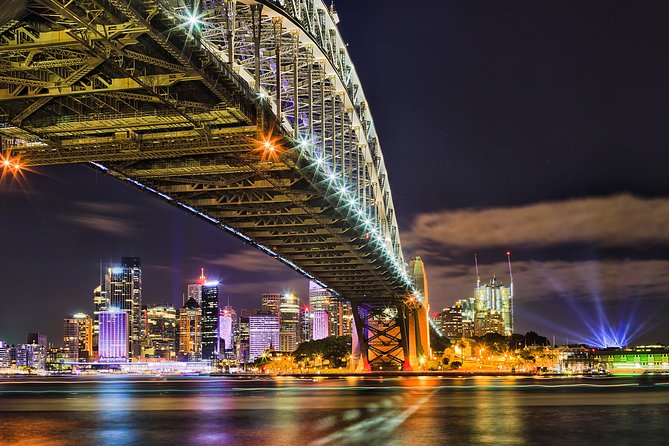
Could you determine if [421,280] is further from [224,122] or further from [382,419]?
[382,419]

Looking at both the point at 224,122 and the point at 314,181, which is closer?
the point at 224,122

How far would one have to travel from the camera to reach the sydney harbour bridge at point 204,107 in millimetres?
27984

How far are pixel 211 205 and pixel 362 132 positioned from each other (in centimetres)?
1843

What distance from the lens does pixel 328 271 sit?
292 ft

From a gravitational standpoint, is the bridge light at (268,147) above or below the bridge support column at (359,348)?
above

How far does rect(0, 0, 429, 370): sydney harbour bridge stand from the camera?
28.0 meters

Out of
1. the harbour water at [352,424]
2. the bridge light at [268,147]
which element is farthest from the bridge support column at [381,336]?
the harbour water at [352,424]

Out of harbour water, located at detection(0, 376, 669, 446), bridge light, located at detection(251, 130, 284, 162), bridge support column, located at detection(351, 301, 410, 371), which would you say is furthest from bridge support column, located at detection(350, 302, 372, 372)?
harbour water, located at detection(0, 376, 669, 446)

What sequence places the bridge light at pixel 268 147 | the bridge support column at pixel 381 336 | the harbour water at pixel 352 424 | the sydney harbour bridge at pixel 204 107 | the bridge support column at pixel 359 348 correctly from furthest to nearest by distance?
the bridge support column at pixel 359 348 → the bridge support column at pixel 381 336 → the bridge light at pixel 268 147 → the sydney harbour bridge at pixel 204 107 → the harbour water at pixel 352 424

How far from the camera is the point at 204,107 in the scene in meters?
36.5

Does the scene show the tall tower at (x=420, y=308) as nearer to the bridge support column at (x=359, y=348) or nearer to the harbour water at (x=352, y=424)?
the bridge support column at (x=359, y=348)

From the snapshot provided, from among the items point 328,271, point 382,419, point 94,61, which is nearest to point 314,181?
point 94,61

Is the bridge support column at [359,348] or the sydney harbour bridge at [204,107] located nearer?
the sydney harbour bridge at [204,107]

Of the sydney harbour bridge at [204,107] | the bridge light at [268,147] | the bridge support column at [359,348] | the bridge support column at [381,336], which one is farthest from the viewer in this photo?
the bridge support column at [359,348]
